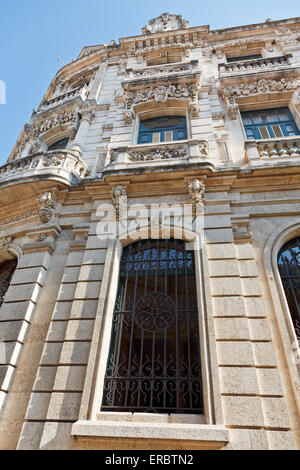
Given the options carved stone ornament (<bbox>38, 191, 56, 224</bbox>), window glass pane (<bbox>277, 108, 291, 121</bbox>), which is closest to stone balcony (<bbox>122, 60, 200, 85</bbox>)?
window glass pane (<bbox>277, 108, 291, 121</bbox>)

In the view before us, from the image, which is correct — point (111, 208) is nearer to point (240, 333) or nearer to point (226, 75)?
point (240, 333)

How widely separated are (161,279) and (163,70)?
32.6 feet

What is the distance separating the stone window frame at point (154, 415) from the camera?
152 inches

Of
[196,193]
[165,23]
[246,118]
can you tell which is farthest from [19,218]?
[165,23]

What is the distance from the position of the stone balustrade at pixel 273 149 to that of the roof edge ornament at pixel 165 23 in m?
12.1

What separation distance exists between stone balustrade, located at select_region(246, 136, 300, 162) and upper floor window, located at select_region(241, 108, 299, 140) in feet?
3.65

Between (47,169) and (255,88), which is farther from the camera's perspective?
(255,88)

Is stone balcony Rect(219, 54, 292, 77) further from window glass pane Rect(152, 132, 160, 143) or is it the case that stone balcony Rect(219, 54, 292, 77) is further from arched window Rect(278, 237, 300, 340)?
arched window Rect(278, 237, 300, 340)

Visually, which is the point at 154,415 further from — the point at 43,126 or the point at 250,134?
the point at 43,126

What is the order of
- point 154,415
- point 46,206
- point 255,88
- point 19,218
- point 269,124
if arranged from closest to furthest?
1. point 154,415
2. point 46,206
3. point 19,218
4. point 269,124
5. point 255,88

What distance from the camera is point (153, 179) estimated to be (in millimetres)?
7043

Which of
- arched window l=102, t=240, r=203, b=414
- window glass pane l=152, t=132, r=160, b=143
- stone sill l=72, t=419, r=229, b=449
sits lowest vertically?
stone sill l=72, t=419, r=229, b=449

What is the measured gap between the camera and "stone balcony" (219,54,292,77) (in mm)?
10492

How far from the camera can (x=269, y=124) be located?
8984 millimetres
